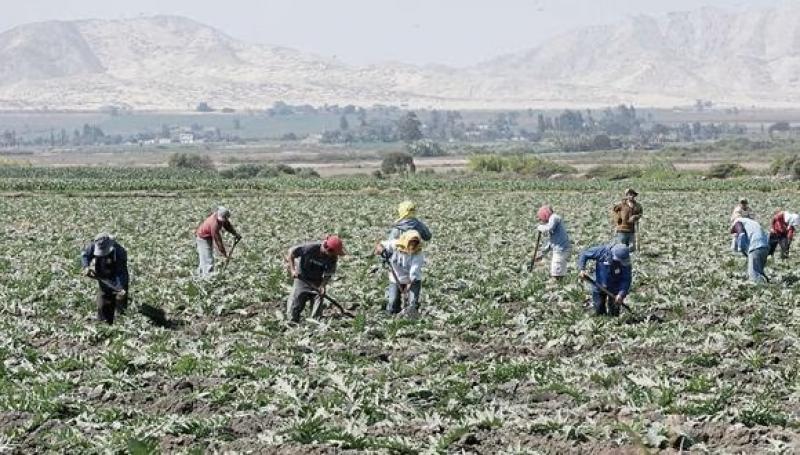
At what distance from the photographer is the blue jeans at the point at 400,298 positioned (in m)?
18.0

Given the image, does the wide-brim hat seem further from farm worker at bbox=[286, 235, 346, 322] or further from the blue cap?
the blue cap

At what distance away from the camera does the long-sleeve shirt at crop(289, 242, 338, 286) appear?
694 inches

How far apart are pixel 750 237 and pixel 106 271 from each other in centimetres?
977

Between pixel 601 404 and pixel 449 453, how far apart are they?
1837 millimetres

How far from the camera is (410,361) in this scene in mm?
14516

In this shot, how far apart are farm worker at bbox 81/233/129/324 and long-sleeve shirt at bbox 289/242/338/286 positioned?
2441 mm

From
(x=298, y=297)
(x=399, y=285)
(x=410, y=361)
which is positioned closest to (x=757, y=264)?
(x=399, y=285)

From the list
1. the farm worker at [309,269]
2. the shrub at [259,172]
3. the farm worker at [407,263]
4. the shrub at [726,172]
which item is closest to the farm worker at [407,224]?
the farm worker at [407,263]

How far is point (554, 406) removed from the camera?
11430 millimetres

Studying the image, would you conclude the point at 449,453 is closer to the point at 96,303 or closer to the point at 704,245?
the point at 96,303

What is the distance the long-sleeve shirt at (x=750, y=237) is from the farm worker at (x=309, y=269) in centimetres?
665

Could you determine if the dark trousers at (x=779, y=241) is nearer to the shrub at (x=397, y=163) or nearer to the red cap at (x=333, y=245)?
the red cap at (x=333, y=245)

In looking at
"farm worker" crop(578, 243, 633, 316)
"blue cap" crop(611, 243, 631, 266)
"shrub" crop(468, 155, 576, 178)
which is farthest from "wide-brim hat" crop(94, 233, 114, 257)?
"shrub" crop(468, 155, 576, 178)

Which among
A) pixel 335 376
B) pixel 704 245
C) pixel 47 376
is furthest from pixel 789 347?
pixel 704 245
